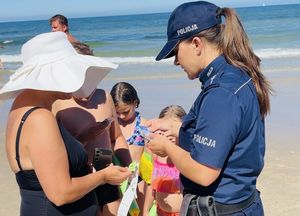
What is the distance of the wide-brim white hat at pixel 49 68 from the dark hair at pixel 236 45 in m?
0.70

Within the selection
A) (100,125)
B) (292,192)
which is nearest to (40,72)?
(100,125)

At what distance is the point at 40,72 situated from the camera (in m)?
2.50

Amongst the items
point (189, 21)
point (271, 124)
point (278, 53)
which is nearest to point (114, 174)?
point (189, 21)

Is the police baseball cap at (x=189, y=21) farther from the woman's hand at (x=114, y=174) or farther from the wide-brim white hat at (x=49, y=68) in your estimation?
the woman's hand at (x=114, y=174)

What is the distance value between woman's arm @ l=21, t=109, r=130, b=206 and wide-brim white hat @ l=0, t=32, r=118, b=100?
163mm

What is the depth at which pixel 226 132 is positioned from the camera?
86.0 inches

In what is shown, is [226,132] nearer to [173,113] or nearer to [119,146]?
[119,146]

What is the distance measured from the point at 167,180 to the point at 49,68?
1818 millimetres

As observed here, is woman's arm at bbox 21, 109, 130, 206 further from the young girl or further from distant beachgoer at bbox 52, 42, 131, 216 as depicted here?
the young girl

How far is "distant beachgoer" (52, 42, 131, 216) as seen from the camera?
10.2 ft

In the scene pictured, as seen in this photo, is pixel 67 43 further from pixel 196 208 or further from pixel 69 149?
pixel 196 208

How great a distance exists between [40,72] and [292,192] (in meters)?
3.91

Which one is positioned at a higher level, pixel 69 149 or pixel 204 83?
pixel 204 83

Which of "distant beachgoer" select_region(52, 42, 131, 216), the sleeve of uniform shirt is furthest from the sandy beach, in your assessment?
the sleeve of uniform shirt
